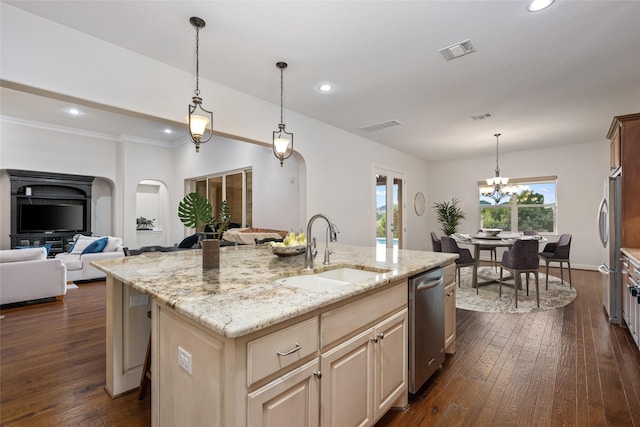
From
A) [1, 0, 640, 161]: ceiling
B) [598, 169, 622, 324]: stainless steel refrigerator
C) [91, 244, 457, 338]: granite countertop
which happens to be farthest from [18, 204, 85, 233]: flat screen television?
[598, 169, 622, 324]: stainless steel refrigerator

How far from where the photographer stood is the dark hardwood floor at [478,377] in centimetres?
187

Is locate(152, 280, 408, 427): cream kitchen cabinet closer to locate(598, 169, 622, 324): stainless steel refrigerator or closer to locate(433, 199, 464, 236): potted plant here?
locate(598, 169, 622, 324): stainless steel refrigerator

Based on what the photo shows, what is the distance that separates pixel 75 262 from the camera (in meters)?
5.36

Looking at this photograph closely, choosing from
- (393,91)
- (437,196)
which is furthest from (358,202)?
(437,196)

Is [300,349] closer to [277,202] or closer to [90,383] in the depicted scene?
[90,383]

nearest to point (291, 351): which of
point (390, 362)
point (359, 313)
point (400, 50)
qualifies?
point (359, 313)

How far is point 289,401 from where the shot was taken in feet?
3.91

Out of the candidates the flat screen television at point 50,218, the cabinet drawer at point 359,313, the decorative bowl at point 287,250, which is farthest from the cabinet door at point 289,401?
the flat screen television at point 50,218

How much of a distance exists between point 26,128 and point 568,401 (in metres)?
9.26

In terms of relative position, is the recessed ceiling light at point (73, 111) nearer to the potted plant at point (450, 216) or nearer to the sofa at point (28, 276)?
the sofa at point (28, 276)

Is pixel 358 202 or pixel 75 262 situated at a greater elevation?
pixel 358 202

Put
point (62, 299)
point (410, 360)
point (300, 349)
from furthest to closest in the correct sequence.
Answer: point (62, 299)
point (410, 360)
point (300, 349)

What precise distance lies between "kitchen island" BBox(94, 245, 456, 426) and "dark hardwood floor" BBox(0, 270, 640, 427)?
0.84ft

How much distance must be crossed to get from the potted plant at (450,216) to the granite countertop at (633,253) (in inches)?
186
